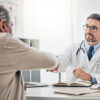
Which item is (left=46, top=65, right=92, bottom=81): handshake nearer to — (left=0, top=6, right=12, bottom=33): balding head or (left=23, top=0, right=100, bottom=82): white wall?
(left=23, top=0, right=100, bottom=82): white wall

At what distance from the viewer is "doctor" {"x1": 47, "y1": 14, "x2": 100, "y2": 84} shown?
7.79ft

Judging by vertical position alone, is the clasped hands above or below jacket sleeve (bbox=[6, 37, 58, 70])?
below

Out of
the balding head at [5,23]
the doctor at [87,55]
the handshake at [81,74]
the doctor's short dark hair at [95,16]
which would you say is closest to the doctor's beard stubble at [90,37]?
the doctor at [87,55]

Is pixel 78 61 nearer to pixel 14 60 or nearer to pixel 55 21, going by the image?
pixel 55 21

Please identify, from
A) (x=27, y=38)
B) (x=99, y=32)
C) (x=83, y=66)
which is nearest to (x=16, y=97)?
(x=83, y=66)

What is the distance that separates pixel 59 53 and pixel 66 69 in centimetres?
24

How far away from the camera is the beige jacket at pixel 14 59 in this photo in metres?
1.24

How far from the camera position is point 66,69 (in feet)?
8.47

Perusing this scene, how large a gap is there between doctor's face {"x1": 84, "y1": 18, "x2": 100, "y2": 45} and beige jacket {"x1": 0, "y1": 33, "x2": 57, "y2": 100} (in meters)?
1.27

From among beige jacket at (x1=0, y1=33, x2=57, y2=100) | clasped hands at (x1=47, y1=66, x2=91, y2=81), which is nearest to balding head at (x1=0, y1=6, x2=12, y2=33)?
beige jacket at (x1=0, y1=33, x2=57, y2=100)

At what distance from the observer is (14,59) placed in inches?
48.8

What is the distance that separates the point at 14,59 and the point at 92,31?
4.65 feet

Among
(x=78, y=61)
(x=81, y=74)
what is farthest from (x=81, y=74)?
(x=78, y=61)

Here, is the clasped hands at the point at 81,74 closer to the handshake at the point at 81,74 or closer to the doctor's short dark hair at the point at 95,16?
the handshake at the point at 81,74
